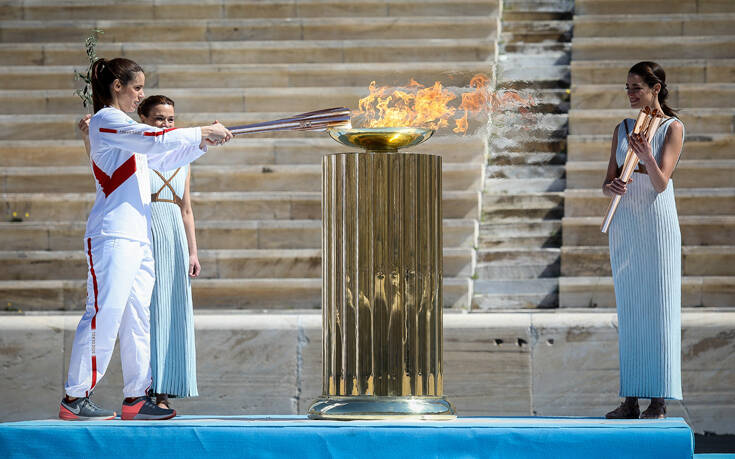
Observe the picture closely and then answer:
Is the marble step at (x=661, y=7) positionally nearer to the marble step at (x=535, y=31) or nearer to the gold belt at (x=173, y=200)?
the marble step at (x=535, y=31)

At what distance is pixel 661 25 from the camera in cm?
1019

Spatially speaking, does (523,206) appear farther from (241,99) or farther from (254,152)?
(241,99)

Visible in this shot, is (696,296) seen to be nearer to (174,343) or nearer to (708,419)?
(708,419)

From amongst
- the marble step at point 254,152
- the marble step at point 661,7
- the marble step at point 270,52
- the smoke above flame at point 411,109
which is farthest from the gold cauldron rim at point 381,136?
the marble step at point 661,7

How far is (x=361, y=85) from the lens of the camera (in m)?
9.66

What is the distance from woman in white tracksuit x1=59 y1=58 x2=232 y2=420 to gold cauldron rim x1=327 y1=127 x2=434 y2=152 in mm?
512

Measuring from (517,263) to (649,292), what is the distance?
3.07 m

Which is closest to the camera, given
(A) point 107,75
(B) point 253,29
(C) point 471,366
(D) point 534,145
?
(A) point 107,75

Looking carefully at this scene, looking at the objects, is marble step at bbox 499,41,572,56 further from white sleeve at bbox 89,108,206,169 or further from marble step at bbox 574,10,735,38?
white sleeve at bbox 89,108,206,169

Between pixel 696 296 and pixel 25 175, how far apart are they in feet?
16.6

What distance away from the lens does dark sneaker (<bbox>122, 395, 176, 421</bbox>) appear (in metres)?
4.78

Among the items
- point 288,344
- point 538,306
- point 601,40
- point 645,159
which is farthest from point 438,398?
point 601,40

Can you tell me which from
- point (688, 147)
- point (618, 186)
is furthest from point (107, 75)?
point (688, 147)

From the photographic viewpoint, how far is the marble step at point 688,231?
320 inches
